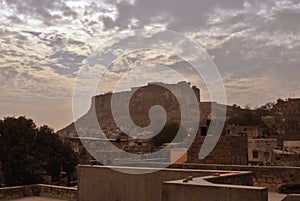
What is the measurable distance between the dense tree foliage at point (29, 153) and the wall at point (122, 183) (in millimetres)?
14987

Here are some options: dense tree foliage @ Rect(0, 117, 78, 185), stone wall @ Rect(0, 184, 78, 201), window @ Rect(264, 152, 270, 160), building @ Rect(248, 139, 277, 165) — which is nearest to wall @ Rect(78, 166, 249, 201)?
stone wall @ Rect(0, 184, 78, 201)

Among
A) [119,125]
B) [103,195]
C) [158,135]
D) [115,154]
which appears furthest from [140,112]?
[103,195]

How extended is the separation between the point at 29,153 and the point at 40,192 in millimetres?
14409

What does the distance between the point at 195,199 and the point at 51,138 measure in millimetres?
23478

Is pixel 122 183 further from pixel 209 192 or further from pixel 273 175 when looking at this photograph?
pixel 273 175

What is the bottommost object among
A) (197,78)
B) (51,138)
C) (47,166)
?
(47,166)

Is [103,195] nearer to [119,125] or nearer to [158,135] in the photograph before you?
[158,135]

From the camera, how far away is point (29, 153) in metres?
24.7

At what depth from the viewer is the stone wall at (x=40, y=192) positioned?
10.2 m

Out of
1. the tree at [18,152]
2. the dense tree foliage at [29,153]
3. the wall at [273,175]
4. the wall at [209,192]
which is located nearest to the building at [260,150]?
the dense tree foliage at [29,153]

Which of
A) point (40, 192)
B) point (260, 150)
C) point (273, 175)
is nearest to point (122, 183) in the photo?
point (273, 175)

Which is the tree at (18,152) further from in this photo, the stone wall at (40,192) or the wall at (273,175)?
the wall at (273,175)

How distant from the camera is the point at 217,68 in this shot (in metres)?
17.8

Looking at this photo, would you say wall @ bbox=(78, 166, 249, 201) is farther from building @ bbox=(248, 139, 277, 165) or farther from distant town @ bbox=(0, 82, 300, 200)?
building @ bbox=(248, 139, 277, 165)
